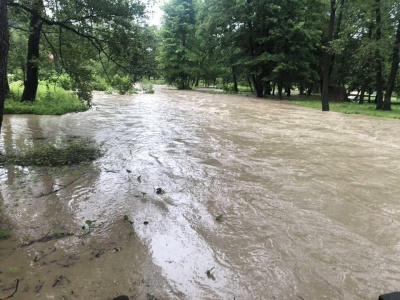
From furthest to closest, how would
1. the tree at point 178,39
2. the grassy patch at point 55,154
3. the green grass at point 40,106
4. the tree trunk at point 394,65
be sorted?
the tree at point 178,39
the tree trunk at point 394,65
the green grass at point 40,106
the grassy patch at point 55,154

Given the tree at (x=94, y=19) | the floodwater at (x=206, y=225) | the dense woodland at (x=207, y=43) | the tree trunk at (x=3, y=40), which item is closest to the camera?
the floodwater at (x=206, y=225)

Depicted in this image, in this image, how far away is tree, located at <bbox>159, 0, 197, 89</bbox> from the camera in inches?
1601

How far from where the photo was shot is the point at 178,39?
1641 inches

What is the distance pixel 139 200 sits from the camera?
4863mm

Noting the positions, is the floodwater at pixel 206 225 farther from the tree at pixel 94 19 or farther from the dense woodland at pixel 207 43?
the tree at pixel 94 19

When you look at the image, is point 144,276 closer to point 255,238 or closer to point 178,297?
point 178,297

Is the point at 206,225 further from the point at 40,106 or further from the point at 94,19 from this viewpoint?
the point at 40,106

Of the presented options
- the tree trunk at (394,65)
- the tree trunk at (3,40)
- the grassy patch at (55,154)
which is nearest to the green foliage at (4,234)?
the tree trunk at (3,40)

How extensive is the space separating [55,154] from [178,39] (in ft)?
124

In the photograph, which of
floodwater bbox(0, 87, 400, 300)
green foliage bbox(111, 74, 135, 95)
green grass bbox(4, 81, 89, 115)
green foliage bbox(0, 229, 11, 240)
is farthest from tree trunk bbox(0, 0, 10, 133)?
green grass bbox(4, 81, 89, 115)

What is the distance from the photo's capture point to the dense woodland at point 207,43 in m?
8.20

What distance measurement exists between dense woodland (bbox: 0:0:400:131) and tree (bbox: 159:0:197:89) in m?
0.14

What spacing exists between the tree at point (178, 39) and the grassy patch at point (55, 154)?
34.1 m

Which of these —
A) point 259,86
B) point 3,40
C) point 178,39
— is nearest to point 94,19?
point 3,40
